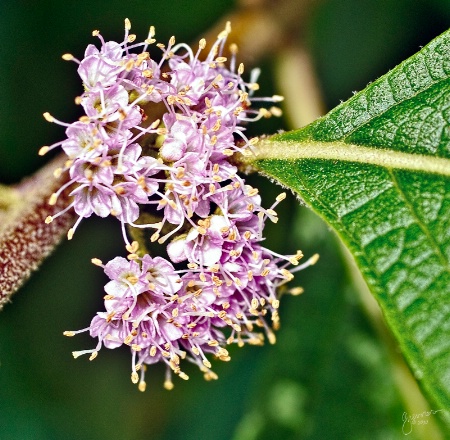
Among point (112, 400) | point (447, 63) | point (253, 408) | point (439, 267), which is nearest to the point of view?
point (439, 267)

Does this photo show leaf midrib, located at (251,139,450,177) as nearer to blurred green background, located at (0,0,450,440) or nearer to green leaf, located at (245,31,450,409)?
green leaf, located at (245,31,450,409)

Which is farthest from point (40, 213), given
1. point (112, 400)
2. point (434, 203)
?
point (112, 400)

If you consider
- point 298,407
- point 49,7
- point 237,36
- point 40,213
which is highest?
point 49,7

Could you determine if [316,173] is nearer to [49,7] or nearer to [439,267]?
[439,267]

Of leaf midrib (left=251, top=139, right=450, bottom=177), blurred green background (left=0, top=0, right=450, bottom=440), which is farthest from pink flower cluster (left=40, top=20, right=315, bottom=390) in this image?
blurred green background (left=0, top=0, right=450, bottom=440)

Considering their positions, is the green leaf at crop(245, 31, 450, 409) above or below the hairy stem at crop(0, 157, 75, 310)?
below

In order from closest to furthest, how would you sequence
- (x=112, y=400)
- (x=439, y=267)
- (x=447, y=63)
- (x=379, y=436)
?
(x=439, y=267) < (x=447, y=63) < (x=379, y=436) < (x=112, y=400)

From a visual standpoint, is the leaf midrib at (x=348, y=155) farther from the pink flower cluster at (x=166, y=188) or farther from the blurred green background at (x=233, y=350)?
the blurred green background at (x=233, y=350)
